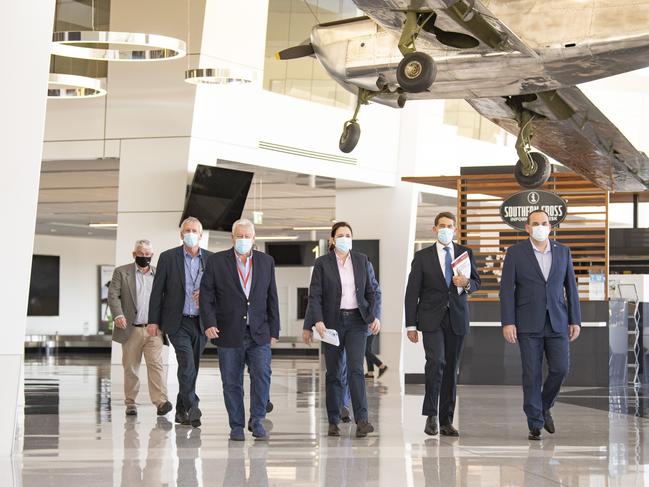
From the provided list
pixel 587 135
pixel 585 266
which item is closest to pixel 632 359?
pixel 585 266

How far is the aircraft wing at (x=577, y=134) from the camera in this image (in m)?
11.6

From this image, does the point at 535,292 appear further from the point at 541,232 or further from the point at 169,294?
the point at 169,294

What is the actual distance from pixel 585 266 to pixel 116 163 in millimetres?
9612

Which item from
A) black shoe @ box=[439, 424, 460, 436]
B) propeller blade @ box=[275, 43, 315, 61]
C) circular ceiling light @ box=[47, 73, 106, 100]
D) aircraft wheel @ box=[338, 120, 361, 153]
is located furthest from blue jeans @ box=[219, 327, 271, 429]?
circular ceiling light @ box=[47, 73, 106, 100]

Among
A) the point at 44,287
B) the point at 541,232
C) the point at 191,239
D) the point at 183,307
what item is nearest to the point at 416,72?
the point at 541,232

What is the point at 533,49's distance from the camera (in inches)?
346

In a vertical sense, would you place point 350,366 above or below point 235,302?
below

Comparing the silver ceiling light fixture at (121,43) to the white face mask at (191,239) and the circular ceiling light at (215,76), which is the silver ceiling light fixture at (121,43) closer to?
the circular ceiling light at (215,76)

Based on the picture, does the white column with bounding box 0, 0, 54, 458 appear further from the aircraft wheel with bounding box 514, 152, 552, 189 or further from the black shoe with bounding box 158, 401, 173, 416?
the aircraft wheel with bounding box 514, 152, 552, 189

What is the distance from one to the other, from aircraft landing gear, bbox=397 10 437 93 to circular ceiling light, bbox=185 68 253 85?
8863 millimetres

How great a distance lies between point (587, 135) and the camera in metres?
12.9

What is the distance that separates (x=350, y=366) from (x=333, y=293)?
56 centimetres

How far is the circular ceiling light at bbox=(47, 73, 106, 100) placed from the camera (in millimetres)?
17094

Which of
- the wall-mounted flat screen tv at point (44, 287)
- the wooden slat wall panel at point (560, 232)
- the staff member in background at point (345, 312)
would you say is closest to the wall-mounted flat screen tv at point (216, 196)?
the wooden slat wall panel at point (560, 232)
